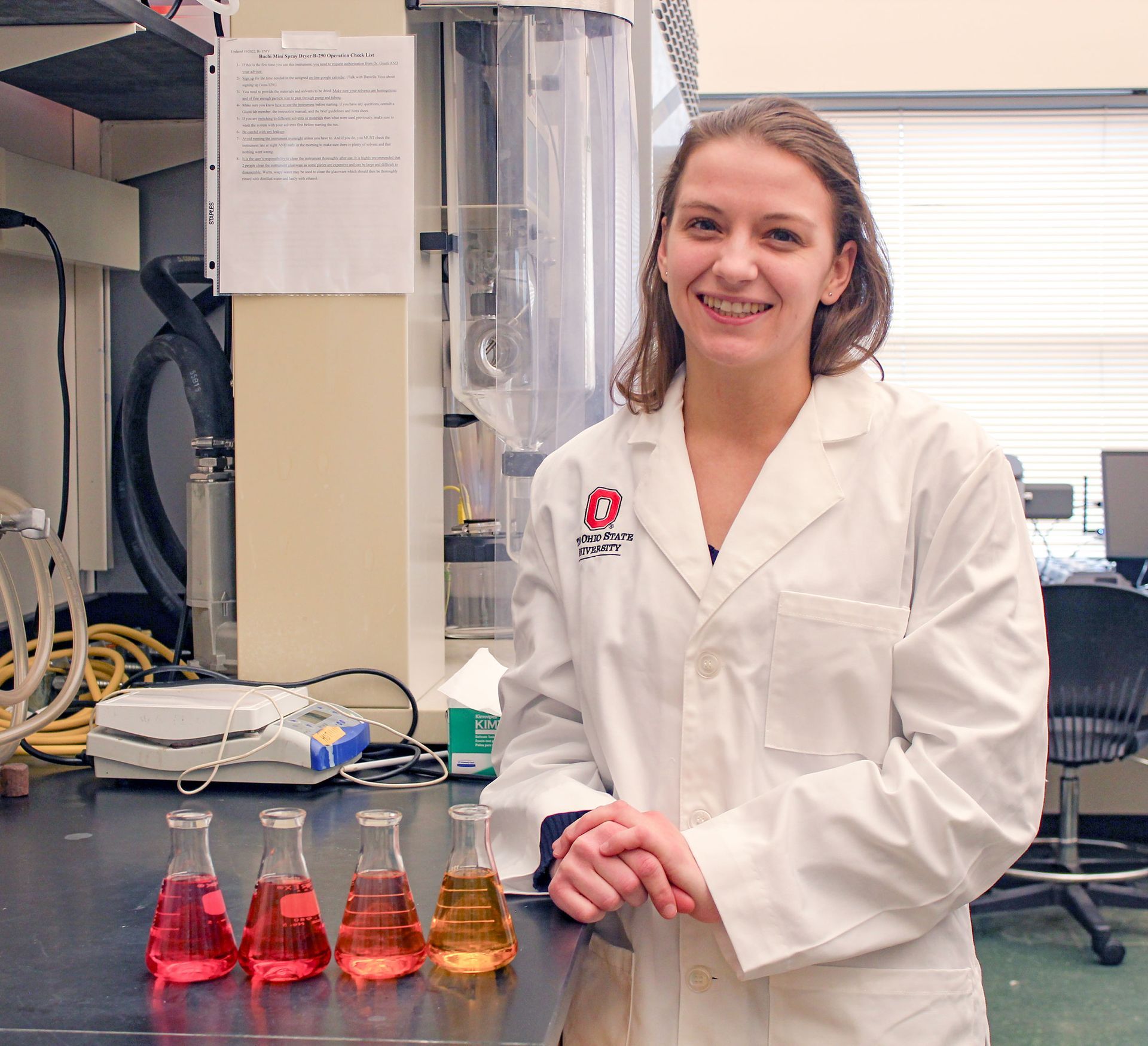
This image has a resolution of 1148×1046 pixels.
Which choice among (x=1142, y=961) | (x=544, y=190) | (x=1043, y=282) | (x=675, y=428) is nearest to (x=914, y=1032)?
(x=675, y=428)

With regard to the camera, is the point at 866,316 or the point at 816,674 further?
the point at 866,316

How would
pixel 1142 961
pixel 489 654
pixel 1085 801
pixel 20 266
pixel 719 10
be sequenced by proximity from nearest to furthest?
pixel 489 654 → pixel 20 266 → pixel 1142 961 → pixel 1085 801 → pixel 719 10

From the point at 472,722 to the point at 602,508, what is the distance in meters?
0.42

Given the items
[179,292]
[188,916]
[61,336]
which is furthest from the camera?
[61,336]

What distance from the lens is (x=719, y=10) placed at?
4633 millimetres

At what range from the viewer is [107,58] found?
Answer: 1592 mm

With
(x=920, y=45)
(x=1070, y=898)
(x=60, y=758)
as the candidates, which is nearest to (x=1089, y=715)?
(x=1070, y=898)

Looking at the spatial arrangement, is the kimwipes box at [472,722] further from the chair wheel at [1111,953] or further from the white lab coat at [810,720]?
the chair wheel at [1111,953]

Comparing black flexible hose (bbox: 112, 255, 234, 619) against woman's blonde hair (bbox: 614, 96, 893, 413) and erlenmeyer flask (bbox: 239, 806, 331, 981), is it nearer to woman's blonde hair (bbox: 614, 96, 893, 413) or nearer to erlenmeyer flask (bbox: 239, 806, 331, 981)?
woman's blonde hair (bbox: 614, 96, 893, 413)

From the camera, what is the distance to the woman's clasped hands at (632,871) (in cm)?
94

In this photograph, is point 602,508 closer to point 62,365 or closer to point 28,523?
point 28,523

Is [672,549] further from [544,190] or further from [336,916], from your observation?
[544,190]

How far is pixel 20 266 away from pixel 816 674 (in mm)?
1460

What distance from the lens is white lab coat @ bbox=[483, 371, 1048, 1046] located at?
945 mm
